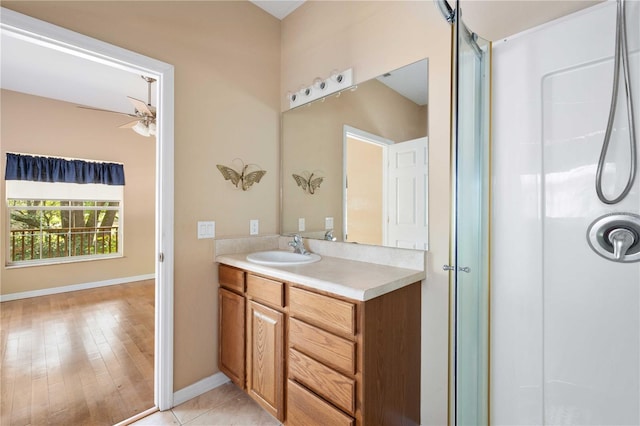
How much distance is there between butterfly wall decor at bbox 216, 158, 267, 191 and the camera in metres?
2.07

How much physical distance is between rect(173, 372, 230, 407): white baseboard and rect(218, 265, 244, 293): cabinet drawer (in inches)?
24.9

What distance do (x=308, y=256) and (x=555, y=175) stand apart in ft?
4.44

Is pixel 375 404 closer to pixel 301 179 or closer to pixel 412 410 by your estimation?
pixel 412 410

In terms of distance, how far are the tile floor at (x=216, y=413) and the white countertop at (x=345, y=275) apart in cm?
85

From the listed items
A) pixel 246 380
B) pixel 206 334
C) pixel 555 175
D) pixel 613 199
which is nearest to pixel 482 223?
pixel 555 175

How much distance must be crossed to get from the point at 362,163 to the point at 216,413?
1.73m

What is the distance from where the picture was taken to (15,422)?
1.64 meters

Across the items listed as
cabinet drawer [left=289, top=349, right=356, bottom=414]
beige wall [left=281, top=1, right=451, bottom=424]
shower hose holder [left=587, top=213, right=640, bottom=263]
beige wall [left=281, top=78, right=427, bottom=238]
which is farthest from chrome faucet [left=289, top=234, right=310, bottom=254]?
shower hose holder [left=587, top=213, right=640, bottom=263]

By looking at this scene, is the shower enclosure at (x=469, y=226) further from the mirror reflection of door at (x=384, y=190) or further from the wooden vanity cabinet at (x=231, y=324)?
the wooden vanity cabinet at (x=231, y=324)

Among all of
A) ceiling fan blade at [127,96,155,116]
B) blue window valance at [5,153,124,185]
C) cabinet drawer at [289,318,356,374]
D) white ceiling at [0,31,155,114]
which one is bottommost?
cabinet drawer at [289,318,356,374]

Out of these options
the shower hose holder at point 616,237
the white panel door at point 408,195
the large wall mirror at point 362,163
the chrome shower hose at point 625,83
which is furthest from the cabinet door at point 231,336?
the chrome shower hose at point 625,83

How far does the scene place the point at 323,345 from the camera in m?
1.30

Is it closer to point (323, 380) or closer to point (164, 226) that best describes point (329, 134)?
point (164, 226)

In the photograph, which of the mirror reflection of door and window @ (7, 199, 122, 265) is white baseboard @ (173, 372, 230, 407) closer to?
the mirror reflection of door
